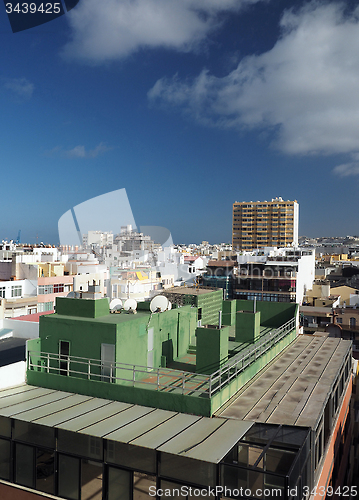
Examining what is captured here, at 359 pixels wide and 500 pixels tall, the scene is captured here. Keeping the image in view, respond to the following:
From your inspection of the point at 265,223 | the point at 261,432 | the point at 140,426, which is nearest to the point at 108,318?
the point at 140,426

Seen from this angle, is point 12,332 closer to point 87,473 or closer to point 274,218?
point 87,473

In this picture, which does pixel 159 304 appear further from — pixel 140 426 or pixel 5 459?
pixel 5 459

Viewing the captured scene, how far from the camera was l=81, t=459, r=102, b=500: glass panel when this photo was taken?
366 inches

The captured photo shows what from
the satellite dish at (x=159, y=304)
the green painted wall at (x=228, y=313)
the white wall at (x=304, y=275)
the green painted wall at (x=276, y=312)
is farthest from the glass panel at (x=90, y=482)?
the white wall at (x=304, y=275)

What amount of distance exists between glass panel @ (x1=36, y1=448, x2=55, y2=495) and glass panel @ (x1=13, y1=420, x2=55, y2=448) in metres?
0.23

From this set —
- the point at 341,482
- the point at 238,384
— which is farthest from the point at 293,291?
the point at 238,384

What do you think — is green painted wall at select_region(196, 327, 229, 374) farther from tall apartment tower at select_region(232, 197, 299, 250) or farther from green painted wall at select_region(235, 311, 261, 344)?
tall apartment tower at select_region(232, 197, 299, 250)

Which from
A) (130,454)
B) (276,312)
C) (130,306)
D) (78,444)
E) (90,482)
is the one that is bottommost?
(90,482)

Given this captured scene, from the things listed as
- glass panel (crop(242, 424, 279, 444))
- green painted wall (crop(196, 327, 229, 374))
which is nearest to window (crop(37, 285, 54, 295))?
green painted wall (crop(196, 327, 229, 374))

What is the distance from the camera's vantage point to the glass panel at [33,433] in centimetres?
984

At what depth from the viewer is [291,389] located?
12.2 m

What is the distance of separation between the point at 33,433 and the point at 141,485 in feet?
9.88

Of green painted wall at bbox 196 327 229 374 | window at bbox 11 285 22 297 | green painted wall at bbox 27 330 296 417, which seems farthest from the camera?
window at bbox 11 285 22 297

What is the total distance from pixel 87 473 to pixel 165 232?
61596 millimetres
